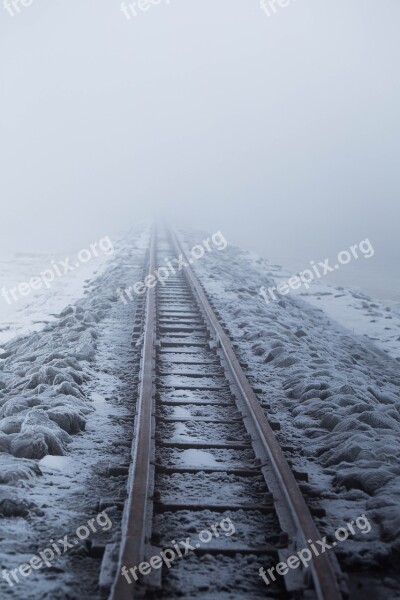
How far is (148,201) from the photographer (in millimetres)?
93000

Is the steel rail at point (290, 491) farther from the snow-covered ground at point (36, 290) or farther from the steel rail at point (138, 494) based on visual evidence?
the snow-covered ground at point (36, 290)

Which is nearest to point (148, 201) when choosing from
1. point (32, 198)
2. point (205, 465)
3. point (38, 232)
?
point (32, 198)

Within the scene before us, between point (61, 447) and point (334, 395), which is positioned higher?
point (61, 447)

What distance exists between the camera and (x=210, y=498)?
4625mm

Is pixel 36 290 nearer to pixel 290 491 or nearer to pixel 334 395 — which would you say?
pixel 334 395

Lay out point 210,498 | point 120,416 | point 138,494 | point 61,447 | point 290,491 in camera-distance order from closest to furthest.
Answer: point 138,494
point 290,491
point 210,498
point 61,447
point 120,416

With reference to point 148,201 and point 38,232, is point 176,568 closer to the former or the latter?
point 38,232

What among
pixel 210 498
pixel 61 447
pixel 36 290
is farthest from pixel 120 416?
pixel 36 290

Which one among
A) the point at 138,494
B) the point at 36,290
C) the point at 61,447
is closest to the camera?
the point at 138,494

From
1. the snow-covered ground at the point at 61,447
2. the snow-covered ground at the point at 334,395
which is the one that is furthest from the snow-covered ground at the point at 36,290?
the snow-covered ground at the point at 334,395

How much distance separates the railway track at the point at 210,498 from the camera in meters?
3.49

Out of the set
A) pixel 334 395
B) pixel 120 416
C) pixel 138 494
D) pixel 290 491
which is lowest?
pixel 334 395

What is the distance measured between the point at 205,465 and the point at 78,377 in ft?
10.2

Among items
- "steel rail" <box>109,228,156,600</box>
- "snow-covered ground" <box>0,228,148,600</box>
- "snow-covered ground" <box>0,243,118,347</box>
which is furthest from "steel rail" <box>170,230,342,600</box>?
"snow-covered ground" <box>0,243,118,347</box>
